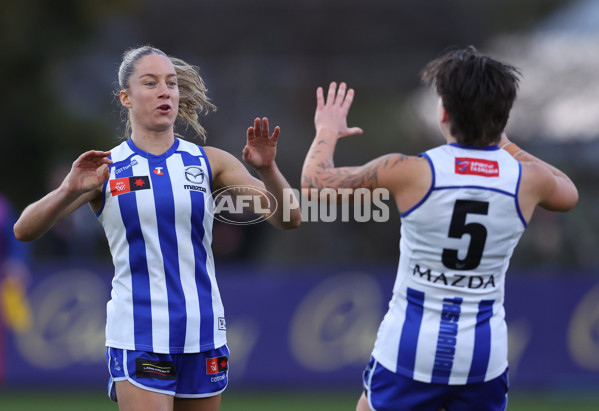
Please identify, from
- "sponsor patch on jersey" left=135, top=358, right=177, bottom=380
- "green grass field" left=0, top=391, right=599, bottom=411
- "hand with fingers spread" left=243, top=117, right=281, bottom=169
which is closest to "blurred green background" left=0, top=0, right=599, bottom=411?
"green grass field" left=0, top=391, right=599, bottom=411

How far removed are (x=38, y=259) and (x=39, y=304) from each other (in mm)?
2374

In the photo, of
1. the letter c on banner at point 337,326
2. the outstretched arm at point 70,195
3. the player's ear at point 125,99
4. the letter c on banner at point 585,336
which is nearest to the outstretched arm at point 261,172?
the player's ear at point 125,99

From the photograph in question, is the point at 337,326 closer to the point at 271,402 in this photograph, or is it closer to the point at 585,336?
the point at 271,402

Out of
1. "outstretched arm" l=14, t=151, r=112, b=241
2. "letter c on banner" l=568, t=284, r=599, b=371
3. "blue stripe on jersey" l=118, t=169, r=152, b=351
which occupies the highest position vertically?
"outstretched arm" l=14, t=151, r=112, b=241

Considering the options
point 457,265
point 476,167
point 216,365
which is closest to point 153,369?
point 216,365

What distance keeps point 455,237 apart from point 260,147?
3.55ft

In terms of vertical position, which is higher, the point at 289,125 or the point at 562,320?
the point at 289,125

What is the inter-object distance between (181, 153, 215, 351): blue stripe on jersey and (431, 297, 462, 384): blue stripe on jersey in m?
1.15

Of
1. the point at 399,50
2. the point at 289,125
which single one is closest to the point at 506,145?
the point at 289,125

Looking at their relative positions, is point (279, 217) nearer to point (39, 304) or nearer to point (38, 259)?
point (39, 304)

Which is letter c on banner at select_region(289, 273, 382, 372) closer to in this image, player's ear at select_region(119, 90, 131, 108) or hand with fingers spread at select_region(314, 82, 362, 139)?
player's ear at select_region(119, 90, 131, 108)

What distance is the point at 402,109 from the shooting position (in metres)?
18.0

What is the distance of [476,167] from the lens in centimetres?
379

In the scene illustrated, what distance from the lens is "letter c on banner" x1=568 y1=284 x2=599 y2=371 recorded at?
35.6 ft
